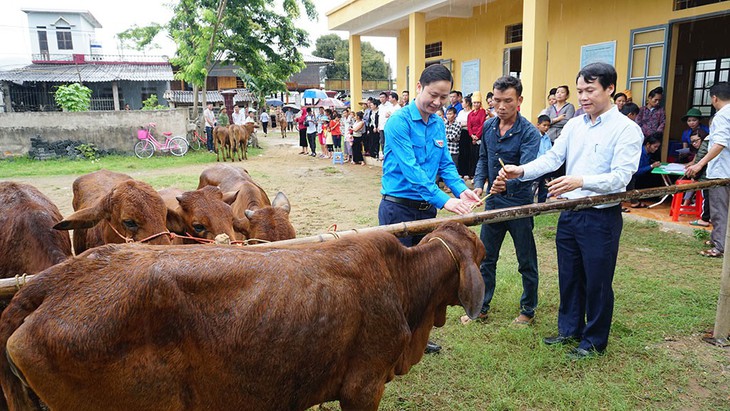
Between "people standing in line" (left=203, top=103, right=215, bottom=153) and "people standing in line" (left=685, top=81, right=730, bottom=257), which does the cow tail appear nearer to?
"people standing in line" (left=685, top=81, right=730, bottom=257)

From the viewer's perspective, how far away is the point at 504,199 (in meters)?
4.61

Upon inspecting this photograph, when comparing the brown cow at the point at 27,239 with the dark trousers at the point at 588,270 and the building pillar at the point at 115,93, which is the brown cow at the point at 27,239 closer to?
the dark trousers at the point at 588,270

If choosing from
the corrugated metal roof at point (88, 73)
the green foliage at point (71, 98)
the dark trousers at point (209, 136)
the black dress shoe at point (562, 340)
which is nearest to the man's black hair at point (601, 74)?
the black dress shoe at point (562, 340)

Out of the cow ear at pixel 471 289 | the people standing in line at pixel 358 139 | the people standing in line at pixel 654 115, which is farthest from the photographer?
the people standing in line at pixel 358 139

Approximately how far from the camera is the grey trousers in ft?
19.9

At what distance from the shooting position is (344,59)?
5194 cm

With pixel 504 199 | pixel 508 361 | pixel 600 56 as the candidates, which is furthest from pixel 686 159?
pixel 508 361

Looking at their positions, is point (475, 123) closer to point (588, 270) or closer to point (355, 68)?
point (588, 270)

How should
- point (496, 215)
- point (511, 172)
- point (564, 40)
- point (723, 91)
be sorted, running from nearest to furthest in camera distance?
1. point (496, 215)
2. point (511, 172)
3. point (723, 91)
4. point (564, 40)

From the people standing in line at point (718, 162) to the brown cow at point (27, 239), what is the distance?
6.37 m

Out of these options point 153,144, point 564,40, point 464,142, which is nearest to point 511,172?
point 464,142

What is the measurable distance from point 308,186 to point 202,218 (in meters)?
8.51

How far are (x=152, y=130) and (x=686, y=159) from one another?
59.4ft

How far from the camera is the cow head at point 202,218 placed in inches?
160
